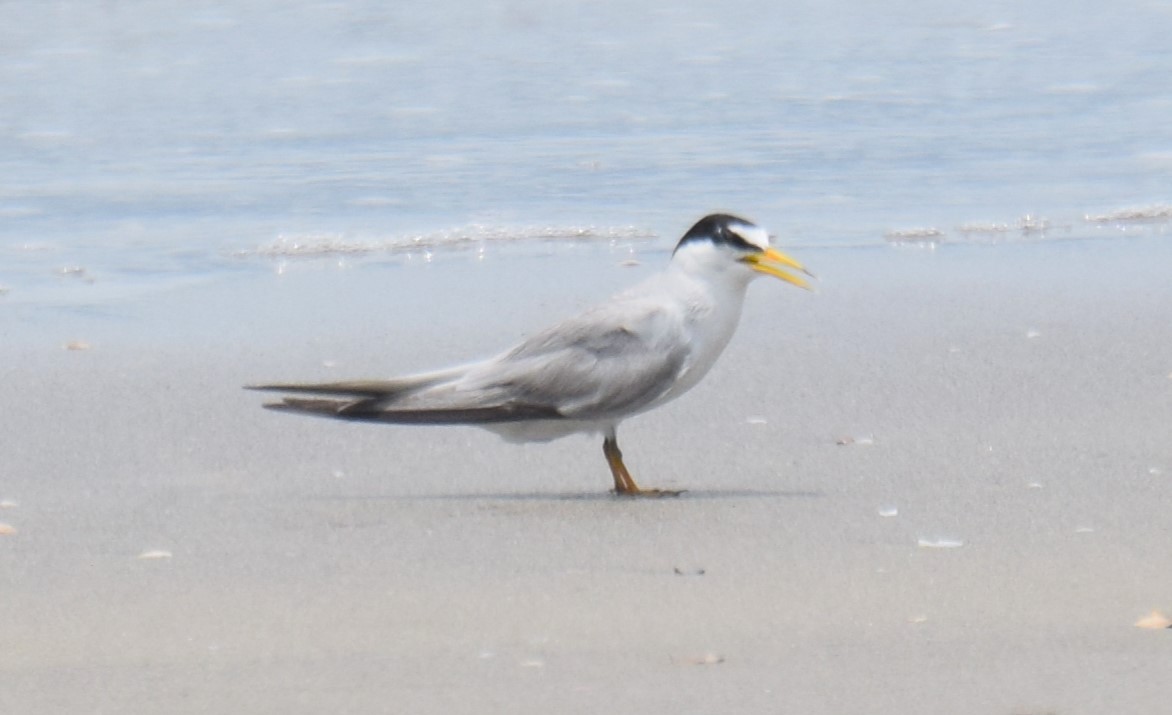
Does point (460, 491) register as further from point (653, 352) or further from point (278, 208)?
point (278, 208)

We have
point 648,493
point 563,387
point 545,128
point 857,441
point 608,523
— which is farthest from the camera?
point 545,128

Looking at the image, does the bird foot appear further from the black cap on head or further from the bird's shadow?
the black cap on head

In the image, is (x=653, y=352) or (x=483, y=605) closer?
(x=483, y=605)

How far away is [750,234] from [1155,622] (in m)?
Result: 1.50

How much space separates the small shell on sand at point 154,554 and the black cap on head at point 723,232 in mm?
1385

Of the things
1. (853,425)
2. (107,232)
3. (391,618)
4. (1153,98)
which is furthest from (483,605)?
(1153,98)

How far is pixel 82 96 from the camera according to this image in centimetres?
1222

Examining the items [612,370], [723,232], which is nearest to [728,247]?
[723,232]

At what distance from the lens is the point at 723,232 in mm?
4645

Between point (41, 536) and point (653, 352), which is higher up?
point (653, 352)

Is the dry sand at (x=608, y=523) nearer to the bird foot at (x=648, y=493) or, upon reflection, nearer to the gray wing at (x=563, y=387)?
the bird foot at (x=648, y=493)

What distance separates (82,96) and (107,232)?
4320mm

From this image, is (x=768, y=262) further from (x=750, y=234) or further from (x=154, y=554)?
(x=154, y=554)

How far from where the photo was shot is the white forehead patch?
4641 millimetres
